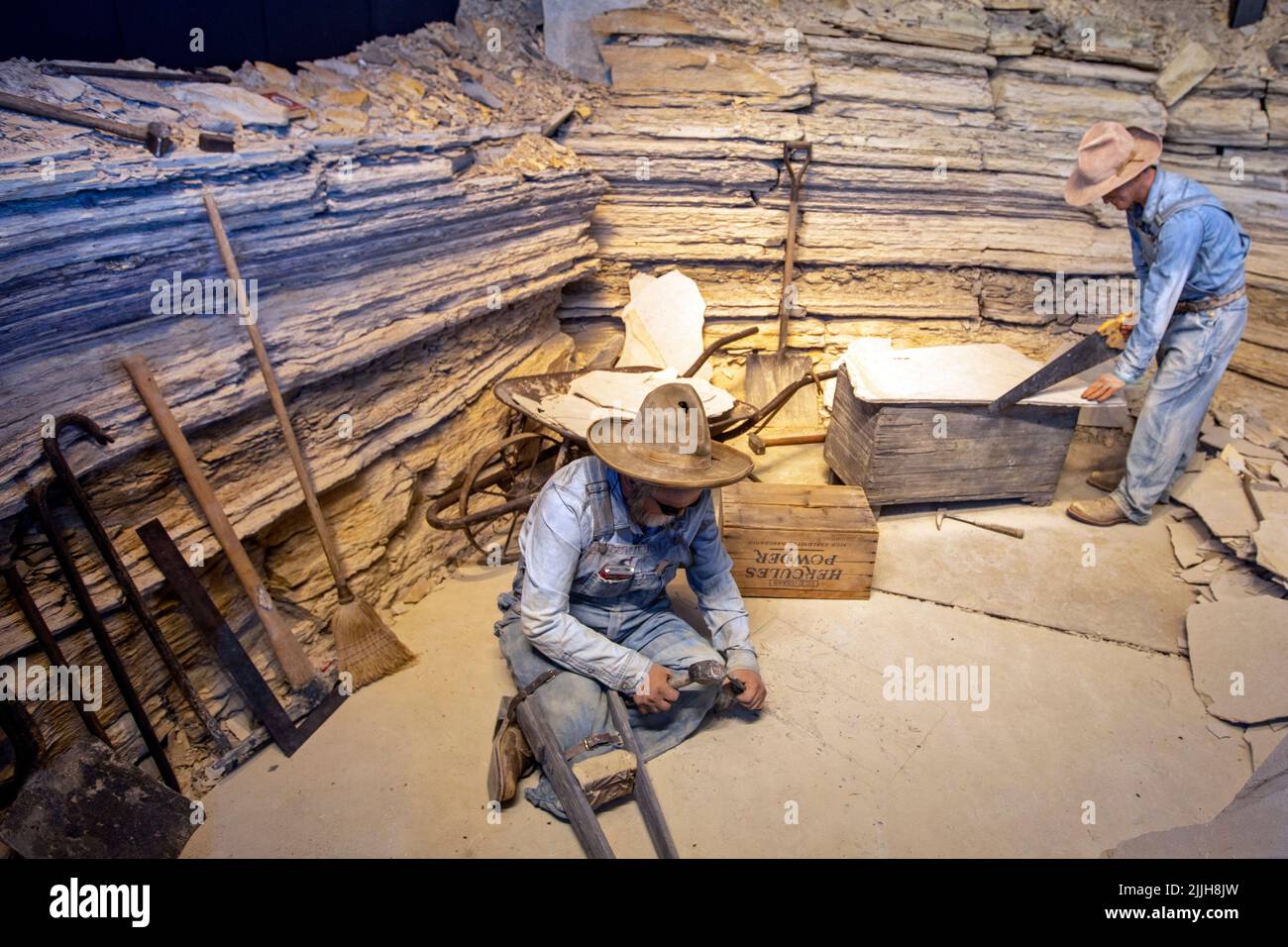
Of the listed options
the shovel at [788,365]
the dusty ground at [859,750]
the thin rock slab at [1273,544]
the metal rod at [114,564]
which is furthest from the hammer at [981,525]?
the metal rod at [114,564]

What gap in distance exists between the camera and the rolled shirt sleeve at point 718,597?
337 centimetres

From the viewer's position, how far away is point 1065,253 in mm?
6691

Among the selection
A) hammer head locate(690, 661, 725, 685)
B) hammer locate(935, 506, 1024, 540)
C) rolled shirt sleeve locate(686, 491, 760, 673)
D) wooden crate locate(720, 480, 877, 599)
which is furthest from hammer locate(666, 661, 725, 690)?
hammer locate(935, 506, 1024, 540)

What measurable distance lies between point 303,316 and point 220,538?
1073 mm

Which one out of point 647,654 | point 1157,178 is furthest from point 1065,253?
point 647,654

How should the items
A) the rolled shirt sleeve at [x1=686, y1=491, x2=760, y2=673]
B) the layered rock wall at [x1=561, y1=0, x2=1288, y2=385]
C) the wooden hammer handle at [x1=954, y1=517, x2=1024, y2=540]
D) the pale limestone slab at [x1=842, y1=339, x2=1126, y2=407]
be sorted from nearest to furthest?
1. the rolled shirt sleeve at [x1=686, y1=491, x2=760, y2=673]
2. the pale limestone slab at [x1=842, y1=339, x2=1126, y2=407]
3. the wooden hammer handle at [x1=954, y1=517, x2=1024, y2=540]
4. the layered rock wall at [x1=561, y1=0, x2=1288, y2=385]

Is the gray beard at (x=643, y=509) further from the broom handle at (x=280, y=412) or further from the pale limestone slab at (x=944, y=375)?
the pale limestone slab at (x=944, y=375)

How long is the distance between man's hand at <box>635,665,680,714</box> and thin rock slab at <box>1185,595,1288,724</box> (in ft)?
8.40

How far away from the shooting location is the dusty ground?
2971mm

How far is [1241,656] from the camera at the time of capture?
3801 millimetres

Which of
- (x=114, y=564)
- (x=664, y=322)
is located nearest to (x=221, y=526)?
(x=114, y=564)

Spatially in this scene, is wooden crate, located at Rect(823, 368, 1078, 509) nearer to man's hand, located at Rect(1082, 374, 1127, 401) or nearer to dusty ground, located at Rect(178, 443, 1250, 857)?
man's hand, located at Rect(1082, 374, 1127, 401)

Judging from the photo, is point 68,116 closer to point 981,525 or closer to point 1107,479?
point 981,525

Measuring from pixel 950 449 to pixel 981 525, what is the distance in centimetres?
57
